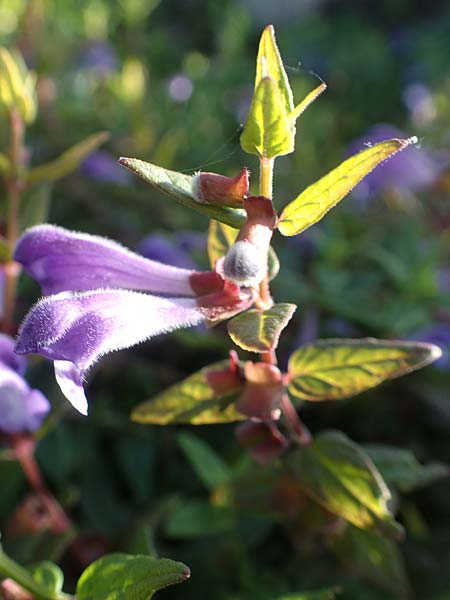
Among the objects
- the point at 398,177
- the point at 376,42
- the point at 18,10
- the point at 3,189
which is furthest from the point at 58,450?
the point at 376,42

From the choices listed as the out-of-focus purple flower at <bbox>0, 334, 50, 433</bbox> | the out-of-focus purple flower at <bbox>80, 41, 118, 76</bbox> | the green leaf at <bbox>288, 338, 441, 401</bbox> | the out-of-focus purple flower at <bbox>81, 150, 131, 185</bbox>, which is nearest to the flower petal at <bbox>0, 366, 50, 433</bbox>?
the out-of-focus purple flower at <bbox>0, 334, 50, 433</bbox>

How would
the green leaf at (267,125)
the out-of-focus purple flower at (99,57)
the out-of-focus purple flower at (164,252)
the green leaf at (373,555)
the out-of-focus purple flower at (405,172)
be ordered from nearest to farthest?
the green leaf at (267,125), the green leaf at (373,555), the out-of-focus purple flower at (164,252), the out-of-focus purple flower at (405,172), the out-of-focus purple flower at (99,57)

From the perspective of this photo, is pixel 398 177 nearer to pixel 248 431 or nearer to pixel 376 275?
pixel 376 275

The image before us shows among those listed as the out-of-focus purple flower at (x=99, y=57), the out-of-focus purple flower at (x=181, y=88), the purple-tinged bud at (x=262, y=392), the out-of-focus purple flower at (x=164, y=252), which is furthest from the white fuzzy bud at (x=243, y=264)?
the out-of-focus purple flower at (x=99, y=57)

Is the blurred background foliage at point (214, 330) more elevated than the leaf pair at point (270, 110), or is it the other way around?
the leaf pair at point (270, 110)

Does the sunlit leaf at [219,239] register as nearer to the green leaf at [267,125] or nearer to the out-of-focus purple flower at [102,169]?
the green leaf at [267,125]

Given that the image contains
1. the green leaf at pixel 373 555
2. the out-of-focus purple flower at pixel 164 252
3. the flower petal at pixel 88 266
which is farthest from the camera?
the out-of-focus purple flower at pixel 164 252
